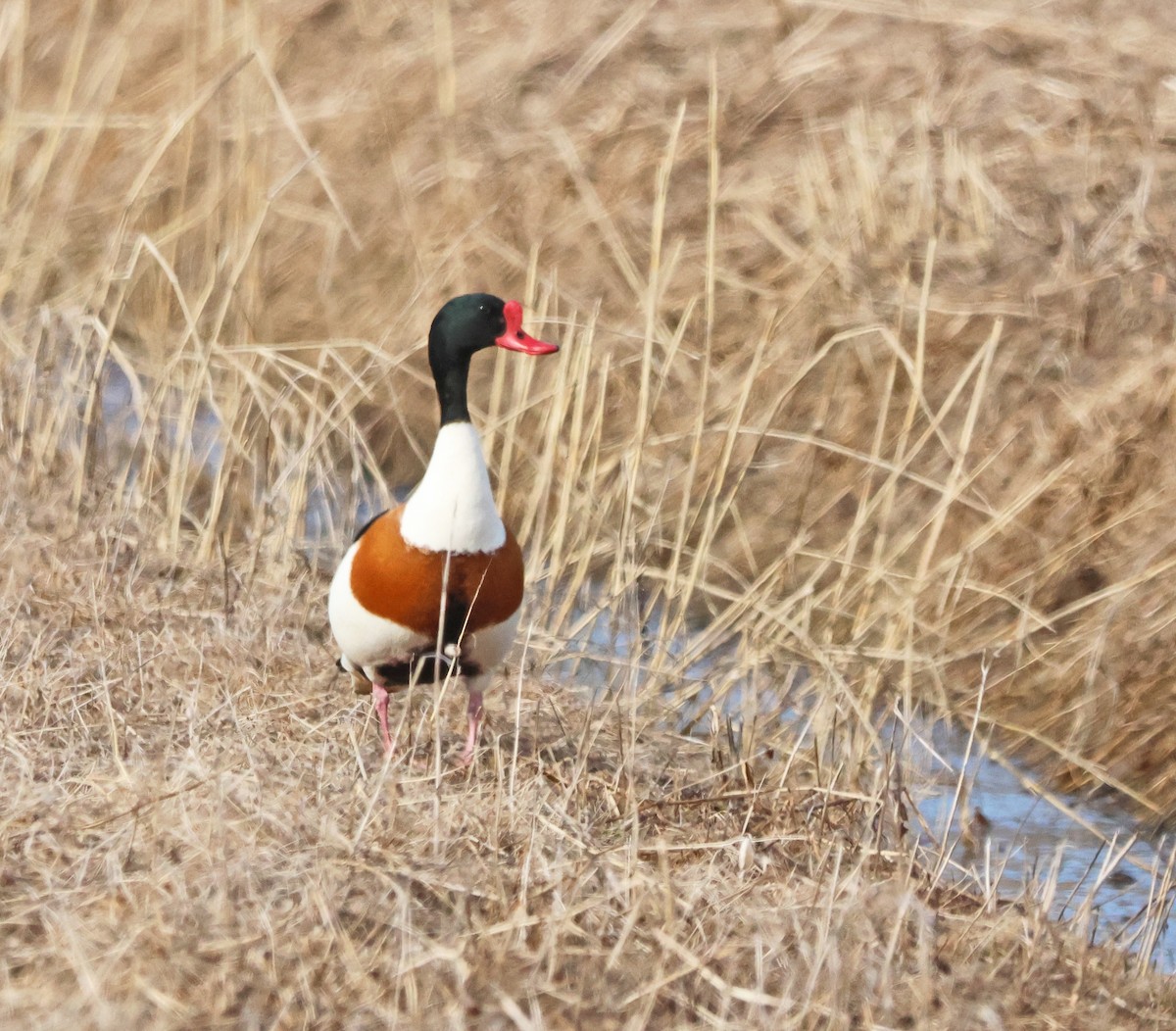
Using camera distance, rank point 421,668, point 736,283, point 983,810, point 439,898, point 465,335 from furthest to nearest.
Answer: point 736,283 < point 983,810 < point 465,335 < point 421,668 < point 439,898

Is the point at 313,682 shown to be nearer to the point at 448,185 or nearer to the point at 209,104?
the point at 448,185

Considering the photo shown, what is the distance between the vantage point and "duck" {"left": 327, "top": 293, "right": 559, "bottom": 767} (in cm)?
389

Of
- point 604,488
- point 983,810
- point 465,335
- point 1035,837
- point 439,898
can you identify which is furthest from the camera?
point 604,488

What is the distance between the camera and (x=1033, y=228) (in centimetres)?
659

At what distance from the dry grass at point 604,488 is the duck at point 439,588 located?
160 mm

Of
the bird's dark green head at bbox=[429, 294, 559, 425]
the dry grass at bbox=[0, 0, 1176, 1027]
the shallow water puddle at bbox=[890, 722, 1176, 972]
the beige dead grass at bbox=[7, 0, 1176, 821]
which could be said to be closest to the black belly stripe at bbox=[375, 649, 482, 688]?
the dry grass at bbox=[0, 0, 1176, 1027]

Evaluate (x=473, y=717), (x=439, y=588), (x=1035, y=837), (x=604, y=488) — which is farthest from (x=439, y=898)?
(x=604, y=488)

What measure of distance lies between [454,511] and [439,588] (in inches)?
6.3

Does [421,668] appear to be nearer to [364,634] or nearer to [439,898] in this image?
[364,634]

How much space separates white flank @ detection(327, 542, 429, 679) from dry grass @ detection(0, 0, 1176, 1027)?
0.65 feet

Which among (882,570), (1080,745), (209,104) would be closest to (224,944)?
(882,570)

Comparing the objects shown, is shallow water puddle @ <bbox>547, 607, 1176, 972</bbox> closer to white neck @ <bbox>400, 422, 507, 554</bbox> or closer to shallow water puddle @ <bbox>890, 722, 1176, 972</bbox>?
shallow water puddle @ <bbox>890, 722, 1176, 972</bbox>

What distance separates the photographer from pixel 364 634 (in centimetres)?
398

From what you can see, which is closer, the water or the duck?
the duck
